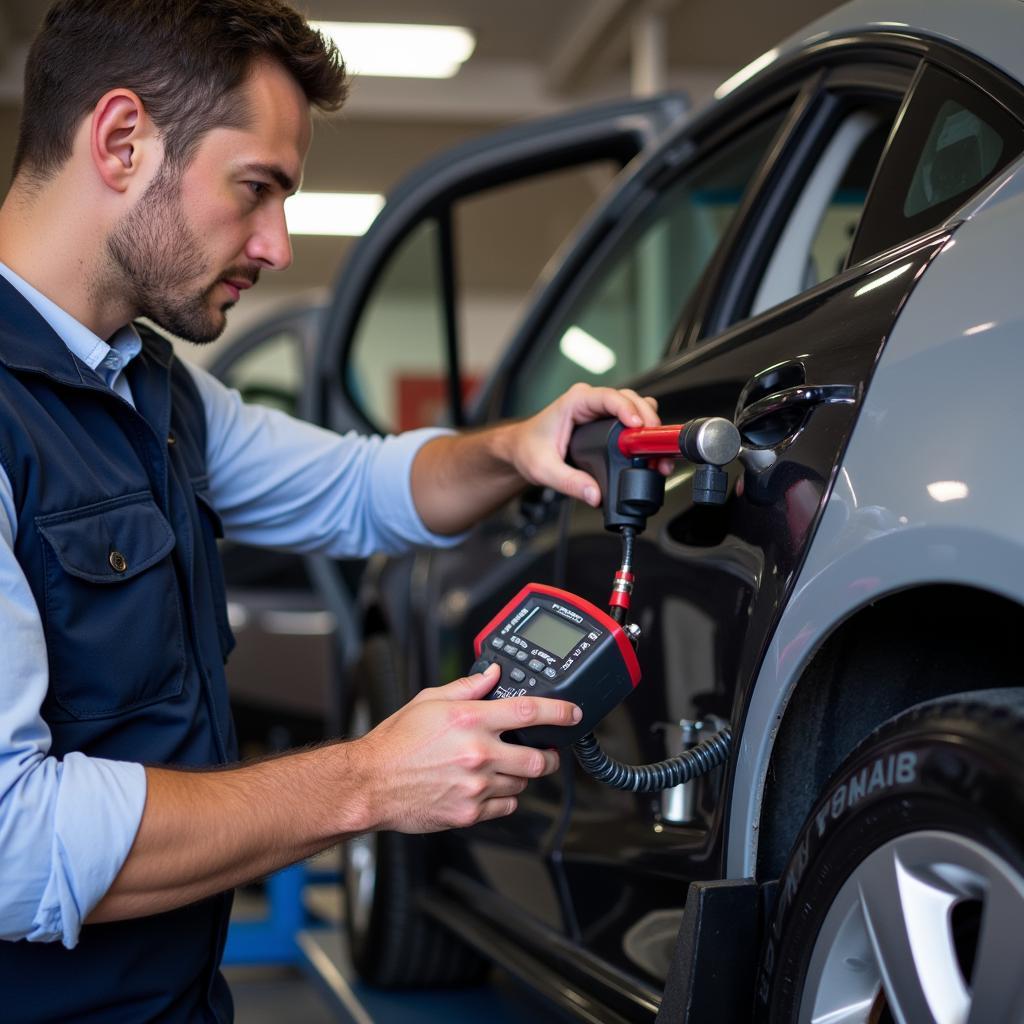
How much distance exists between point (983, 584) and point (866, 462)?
0.20 m

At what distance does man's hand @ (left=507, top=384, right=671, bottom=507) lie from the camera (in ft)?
5.27

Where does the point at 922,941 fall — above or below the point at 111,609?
below

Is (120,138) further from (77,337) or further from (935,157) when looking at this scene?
(935,157)

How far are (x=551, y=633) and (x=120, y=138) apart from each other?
767 mm

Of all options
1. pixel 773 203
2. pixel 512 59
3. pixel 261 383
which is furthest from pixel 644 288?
pixel 512 59

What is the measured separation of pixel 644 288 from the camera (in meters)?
2.52

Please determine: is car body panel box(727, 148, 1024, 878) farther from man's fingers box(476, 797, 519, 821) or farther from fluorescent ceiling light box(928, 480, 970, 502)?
man's fingers box(476, 797, 519, 821)

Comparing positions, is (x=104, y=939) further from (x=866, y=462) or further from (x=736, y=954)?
(x=866, y=462)

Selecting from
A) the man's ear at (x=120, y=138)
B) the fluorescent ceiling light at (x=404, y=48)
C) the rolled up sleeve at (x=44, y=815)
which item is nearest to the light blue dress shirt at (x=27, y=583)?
the rolled up sleeve at (x=44, y=815)

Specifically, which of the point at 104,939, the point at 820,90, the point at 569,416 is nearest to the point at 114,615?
the point at 104,939

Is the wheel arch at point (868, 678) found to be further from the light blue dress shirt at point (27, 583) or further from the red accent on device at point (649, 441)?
the light blue dress shirt at point (27, 583)

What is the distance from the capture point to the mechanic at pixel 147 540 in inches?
48.1

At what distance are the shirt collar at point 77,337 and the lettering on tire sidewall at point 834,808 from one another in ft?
3.06

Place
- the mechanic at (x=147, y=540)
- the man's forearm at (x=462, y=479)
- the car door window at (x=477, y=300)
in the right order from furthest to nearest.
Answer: the car door window at (x=477, y=300)
the man's forearm at (x=462, y=479)
the mechanic at (x=147, y=540)
